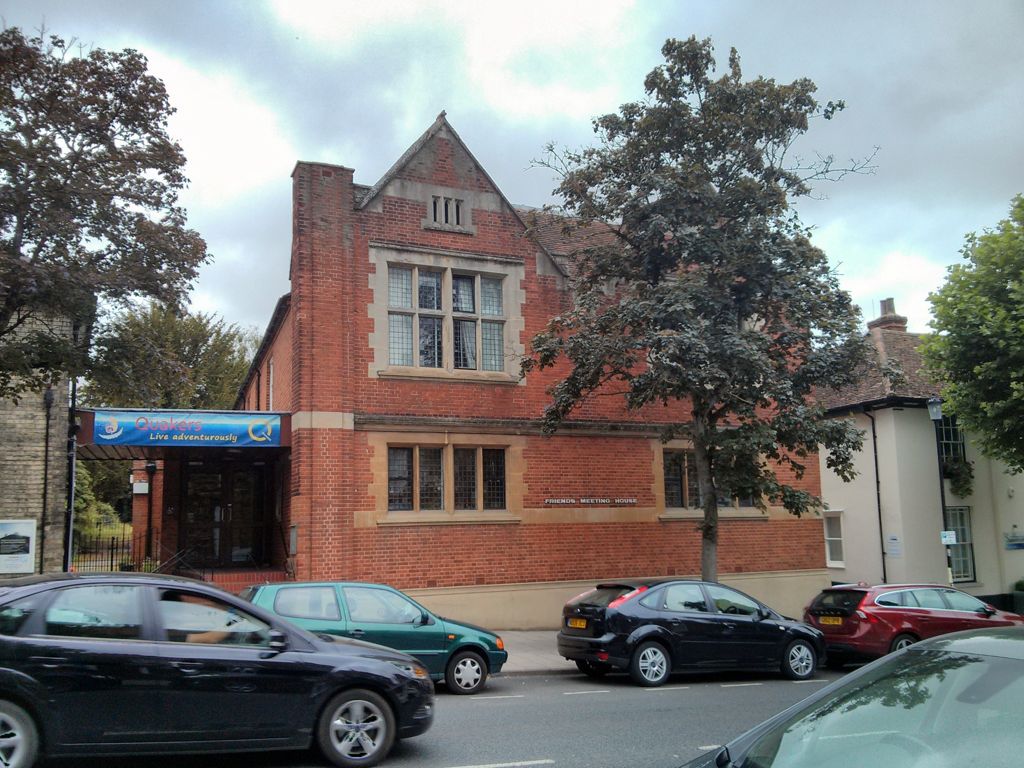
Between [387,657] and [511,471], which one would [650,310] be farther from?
[387,657]

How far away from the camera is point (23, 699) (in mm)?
5727

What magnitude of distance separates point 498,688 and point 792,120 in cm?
1065

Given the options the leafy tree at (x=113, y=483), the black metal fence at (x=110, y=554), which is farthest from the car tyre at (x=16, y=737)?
the leafy tree at (x=113, y=483)

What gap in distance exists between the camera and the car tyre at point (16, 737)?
18.5ft

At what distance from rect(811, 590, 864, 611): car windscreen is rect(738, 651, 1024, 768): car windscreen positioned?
37.9 feet

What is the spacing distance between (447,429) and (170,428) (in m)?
5.00

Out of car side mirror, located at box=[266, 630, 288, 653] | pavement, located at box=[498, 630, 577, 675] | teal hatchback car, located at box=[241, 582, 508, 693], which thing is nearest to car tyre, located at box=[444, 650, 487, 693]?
teal hatchback car, located at box=[241, 582, 508, 693]

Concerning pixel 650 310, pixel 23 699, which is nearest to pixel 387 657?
pixel 23 699

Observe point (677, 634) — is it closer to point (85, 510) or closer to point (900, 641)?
point (900, 641)

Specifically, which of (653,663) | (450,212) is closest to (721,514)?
(653,663)

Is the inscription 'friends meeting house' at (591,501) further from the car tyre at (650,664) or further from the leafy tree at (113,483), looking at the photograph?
the leafy tree at (113,483)

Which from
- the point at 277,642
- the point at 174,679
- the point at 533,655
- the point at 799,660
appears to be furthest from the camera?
the point at 533,655

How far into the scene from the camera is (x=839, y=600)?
1427cm

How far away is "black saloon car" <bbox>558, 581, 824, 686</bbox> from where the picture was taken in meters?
11.4
